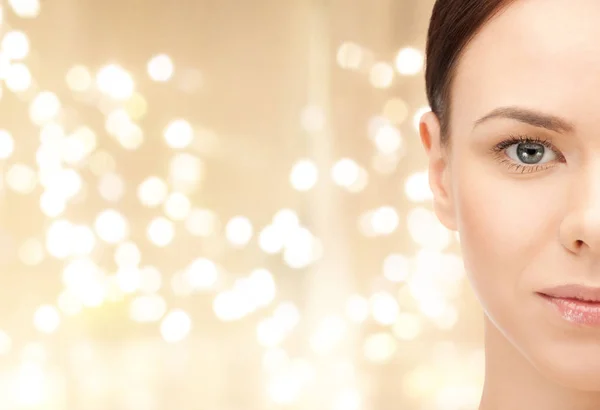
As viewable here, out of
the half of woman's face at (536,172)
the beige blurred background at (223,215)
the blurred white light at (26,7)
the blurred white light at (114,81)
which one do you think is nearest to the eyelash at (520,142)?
the half of woman's face at (536,172)

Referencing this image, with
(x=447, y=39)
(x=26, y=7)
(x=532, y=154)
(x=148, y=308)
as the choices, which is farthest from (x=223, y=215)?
(x=532, y=154)

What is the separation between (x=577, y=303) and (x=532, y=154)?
0.18 metres

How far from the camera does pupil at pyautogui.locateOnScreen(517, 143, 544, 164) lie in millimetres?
847

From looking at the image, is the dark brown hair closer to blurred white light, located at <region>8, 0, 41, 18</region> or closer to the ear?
the ear

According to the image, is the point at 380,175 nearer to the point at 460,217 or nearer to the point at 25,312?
the point at 25,312

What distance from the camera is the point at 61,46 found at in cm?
235

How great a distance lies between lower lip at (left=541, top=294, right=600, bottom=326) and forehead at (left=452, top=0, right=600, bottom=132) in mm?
197

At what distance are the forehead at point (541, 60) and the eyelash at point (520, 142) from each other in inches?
1.7

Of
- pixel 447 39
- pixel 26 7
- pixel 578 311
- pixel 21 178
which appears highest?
pixel 26 7

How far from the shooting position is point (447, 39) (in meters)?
0.96

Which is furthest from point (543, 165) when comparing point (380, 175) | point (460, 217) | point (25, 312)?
point (25, 312)

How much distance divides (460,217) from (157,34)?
1.70 m

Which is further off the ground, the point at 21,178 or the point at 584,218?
the point at 21,178

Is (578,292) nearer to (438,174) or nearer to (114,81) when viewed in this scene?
(438,174)
